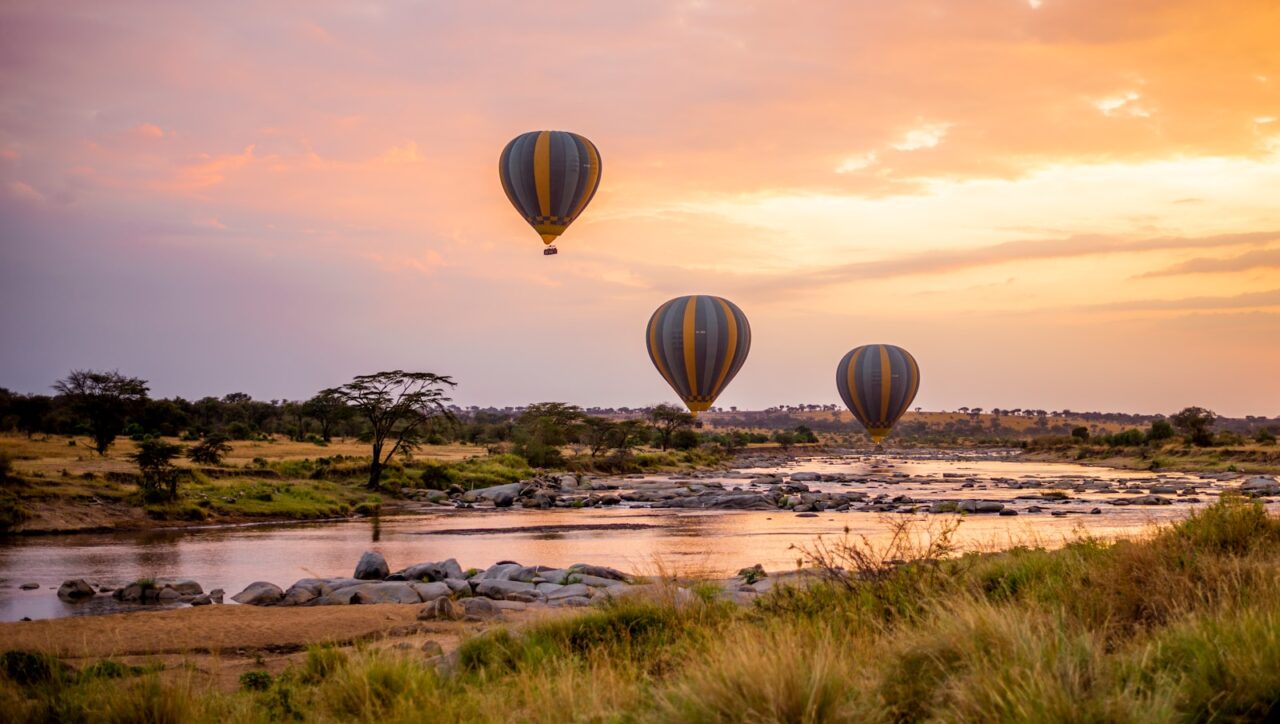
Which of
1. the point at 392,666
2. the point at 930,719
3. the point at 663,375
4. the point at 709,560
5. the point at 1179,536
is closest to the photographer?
the point at 930,719

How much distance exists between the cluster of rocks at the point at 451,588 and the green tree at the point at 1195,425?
76376mm

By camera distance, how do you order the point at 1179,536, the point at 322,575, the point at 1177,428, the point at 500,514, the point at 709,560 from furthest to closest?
1. the point at 1177,428
2. the point at 500,514
3. the point at 709,560
4. the point at 322,575
5. the point at 1179,536

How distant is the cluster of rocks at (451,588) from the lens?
16984mm

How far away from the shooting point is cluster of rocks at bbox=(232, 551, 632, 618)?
16984mm

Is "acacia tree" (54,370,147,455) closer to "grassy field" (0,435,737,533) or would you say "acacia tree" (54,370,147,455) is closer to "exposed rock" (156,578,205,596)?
"grassy field" (0,435,737,533)

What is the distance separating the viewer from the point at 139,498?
3325 cm

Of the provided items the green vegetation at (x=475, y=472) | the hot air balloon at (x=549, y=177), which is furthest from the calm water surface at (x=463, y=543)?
the hot air balloon at (x=549, y=177)

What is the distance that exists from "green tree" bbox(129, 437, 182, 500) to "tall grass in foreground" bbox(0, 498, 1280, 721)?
25396 mm

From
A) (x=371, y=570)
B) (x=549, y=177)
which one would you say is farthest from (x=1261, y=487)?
(x=371, y=570)

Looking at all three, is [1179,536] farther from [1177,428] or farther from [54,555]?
[1177,428]

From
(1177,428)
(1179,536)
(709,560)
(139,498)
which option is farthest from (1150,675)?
(1177,428)

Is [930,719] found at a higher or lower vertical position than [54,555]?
higher

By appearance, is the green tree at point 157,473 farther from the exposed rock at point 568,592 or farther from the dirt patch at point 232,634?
the exposed rock at point 568,592

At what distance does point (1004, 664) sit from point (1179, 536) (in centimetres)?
631
